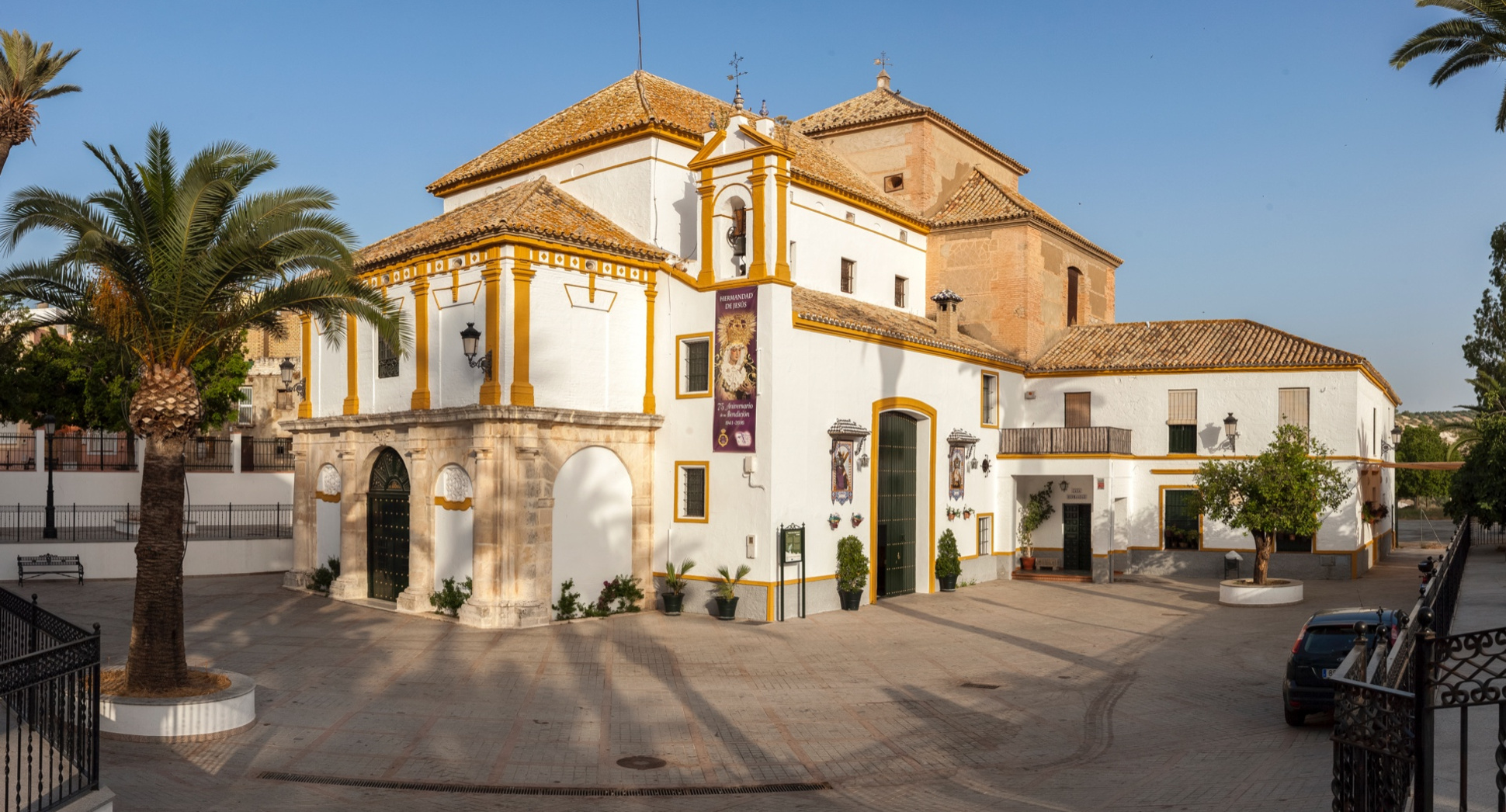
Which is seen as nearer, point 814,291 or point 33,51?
point 33,51

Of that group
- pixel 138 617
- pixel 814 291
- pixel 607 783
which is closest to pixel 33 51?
pixel 138 617

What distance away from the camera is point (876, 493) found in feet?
82.3

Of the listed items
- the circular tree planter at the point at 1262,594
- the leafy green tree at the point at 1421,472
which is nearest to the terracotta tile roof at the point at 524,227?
the circular tree planter at the point at 1262,594

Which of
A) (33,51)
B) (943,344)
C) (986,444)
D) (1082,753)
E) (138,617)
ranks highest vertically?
(33,51)

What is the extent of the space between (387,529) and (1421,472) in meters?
57.6

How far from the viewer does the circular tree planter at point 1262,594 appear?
24.8 metres

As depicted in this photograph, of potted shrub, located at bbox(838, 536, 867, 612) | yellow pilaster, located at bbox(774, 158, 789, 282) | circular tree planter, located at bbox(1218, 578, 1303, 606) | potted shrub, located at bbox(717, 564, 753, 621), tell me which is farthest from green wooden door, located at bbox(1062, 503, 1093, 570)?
yellow pilaster, located at bbox(774, 158, 789, 282)

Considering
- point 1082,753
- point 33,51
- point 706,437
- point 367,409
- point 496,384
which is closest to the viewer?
point 1082,753

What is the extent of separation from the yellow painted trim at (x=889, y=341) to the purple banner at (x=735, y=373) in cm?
104

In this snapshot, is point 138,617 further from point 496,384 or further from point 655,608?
point 655,608

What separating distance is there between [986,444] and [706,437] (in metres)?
11.1

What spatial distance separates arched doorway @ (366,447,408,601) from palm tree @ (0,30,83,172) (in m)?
10.2

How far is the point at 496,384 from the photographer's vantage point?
20781 mm

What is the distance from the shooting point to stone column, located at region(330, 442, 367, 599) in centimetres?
2447
